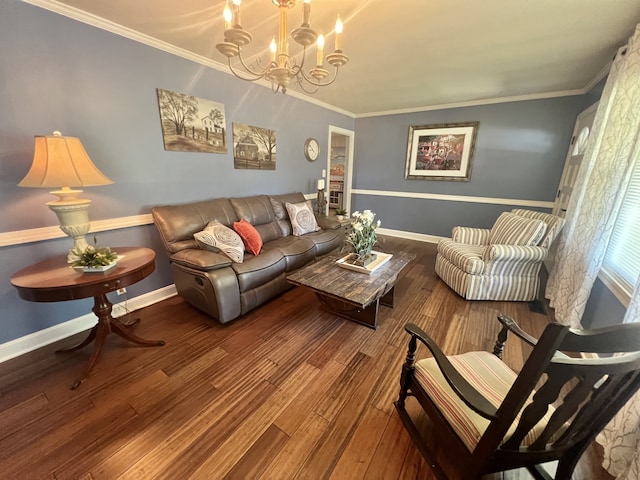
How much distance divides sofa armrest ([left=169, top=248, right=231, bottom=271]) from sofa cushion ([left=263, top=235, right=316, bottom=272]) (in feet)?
2.22

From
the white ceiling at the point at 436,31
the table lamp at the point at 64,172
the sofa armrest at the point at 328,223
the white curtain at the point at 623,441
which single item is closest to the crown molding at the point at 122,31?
the white ceiling at the point at 436,31

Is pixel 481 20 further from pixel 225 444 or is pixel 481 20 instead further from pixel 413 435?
pixel 225 444

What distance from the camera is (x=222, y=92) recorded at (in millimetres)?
2936

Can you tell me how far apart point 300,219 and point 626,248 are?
10.1 ft

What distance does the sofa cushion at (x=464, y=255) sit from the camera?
2734 mm

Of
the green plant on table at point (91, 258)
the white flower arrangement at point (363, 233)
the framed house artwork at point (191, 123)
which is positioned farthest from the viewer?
the framed house artwork at point (191, 123)

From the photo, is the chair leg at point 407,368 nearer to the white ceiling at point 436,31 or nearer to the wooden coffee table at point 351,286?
the wooden coffee table at point 351,286

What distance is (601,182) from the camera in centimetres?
203

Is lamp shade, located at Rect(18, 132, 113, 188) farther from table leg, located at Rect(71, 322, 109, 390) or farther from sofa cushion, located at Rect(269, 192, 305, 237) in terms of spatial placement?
sofa cushion, located at Rect(269, 192, 305, 237)

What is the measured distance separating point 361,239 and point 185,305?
1.93 meters

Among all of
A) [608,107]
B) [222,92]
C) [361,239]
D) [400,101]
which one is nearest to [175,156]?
[222,92]

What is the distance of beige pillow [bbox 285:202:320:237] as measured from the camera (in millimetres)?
3494

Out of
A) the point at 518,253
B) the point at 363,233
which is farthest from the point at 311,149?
the point at 518,253

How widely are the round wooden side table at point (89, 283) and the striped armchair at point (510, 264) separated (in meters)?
3.07
